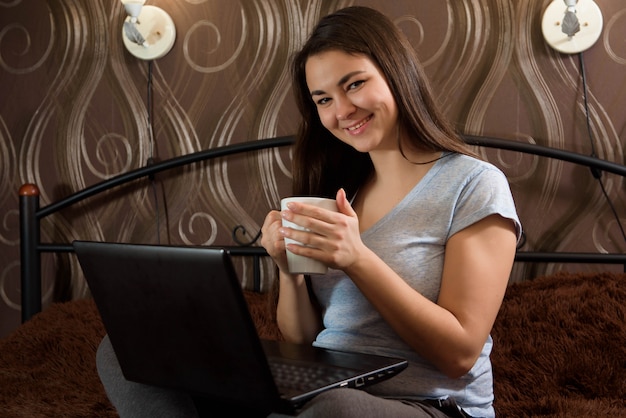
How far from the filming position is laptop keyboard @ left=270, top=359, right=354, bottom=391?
926 millimetres

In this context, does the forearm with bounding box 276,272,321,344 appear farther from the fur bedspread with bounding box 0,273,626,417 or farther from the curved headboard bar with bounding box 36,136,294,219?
the curved headboard bar with bounding box 36,136,294,219

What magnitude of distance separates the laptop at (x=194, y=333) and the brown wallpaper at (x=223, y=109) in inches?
43.6

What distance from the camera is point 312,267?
3.41 feet

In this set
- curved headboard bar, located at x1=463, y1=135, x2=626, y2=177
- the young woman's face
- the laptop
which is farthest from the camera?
curved headboard bar, located at x1=463, y1=135, x2=626, y2=177

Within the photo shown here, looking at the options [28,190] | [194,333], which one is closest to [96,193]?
[28,190]

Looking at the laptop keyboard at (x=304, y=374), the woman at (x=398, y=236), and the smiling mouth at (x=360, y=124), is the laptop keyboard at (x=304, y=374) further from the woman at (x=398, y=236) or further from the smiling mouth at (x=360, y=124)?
the smiling mouth at (x=360, y=124)

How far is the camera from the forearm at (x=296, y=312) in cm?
125

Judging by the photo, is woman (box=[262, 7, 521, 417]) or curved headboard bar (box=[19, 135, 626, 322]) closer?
woman (box=[262, 7, 521, 417])

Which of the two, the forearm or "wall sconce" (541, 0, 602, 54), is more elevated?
"wall sconce" (541, 0, 602, 54)

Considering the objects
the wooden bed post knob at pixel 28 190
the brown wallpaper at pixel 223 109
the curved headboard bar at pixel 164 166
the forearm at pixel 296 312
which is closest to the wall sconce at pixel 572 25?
the brown wallpaper at pixel 223 109

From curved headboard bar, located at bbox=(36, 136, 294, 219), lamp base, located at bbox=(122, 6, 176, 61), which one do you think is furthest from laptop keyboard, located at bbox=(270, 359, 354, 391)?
lamp base, located at bbox=(122, 6, 176, 61)

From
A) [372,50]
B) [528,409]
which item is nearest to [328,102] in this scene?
[372,50]

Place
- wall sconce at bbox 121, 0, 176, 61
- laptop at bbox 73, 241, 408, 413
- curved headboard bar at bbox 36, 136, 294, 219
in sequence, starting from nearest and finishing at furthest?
laptop at bbox 73, 241, 408, 413, curved headboard bar at bbox 36, 136, 294, 219, wall sconce at bbox 121, 0, 176, 61

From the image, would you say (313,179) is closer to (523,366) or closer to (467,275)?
(467,275)
